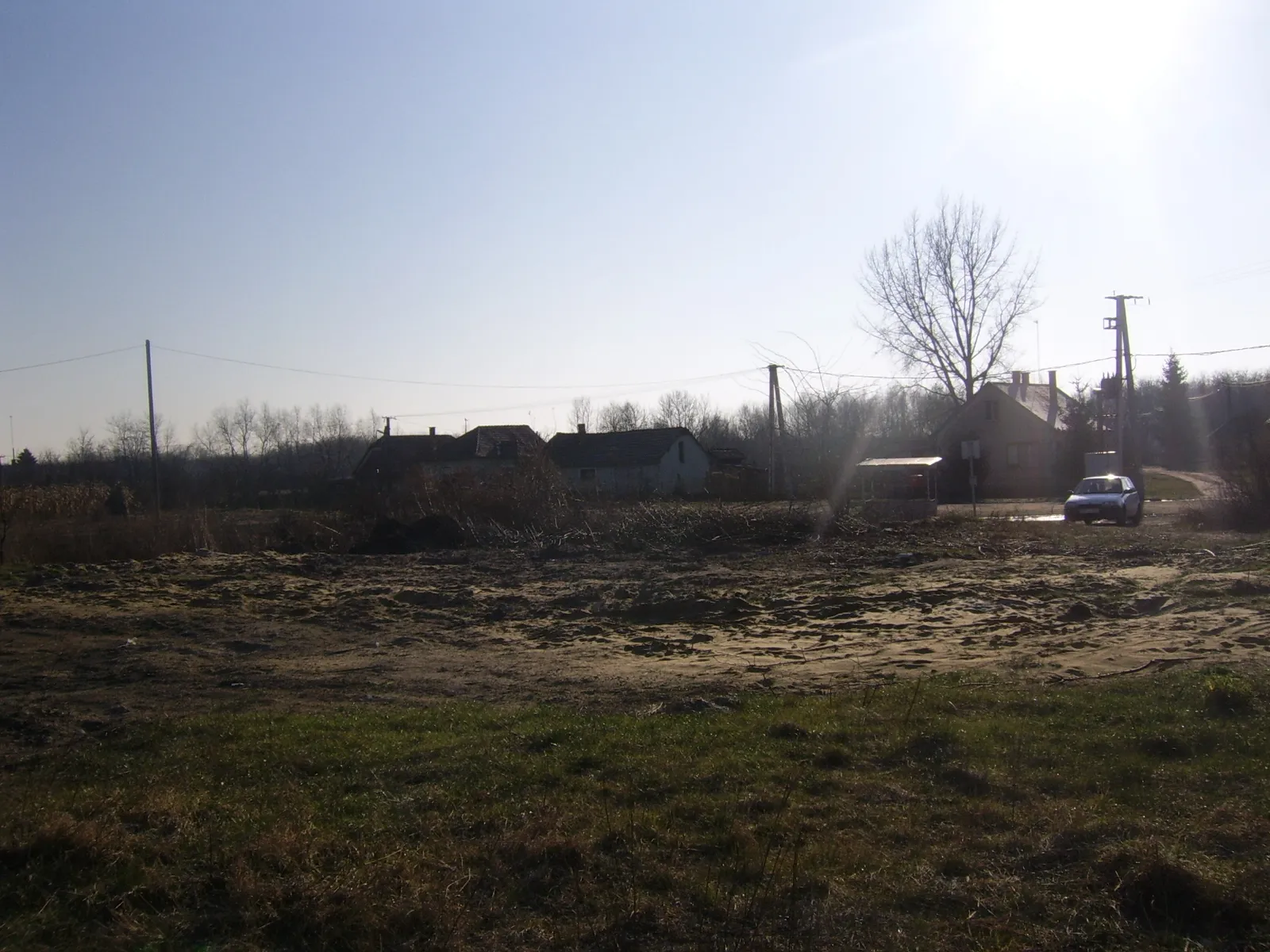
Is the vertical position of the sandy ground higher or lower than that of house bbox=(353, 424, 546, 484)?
lower

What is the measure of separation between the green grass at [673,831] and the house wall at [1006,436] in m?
53.3

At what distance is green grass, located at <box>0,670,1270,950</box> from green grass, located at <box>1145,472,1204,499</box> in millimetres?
45822

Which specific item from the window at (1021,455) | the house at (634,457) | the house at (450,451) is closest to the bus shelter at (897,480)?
the house at (634,457)

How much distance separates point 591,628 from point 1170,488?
155 feet

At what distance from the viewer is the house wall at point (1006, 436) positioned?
195ft

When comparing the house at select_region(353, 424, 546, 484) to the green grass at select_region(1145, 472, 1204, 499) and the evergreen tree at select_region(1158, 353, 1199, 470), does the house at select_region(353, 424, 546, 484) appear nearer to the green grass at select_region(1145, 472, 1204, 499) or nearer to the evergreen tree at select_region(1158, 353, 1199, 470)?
the green grass at select_region(1145, 472, 1204, 499)

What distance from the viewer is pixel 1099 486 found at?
113 feet

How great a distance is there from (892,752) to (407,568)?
18197mm

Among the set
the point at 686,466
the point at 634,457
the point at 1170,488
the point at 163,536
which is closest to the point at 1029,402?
the point at 1170,488

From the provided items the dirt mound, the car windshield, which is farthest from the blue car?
the dirt mound

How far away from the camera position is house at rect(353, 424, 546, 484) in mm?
61844

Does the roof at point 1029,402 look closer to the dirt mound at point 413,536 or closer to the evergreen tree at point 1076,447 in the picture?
Result: the evergreen tree at point 1076,447

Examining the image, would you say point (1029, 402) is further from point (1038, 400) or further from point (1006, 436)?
point (1006, 436)

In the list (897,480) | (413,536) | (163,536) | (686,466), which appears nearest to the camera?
(163,536)
